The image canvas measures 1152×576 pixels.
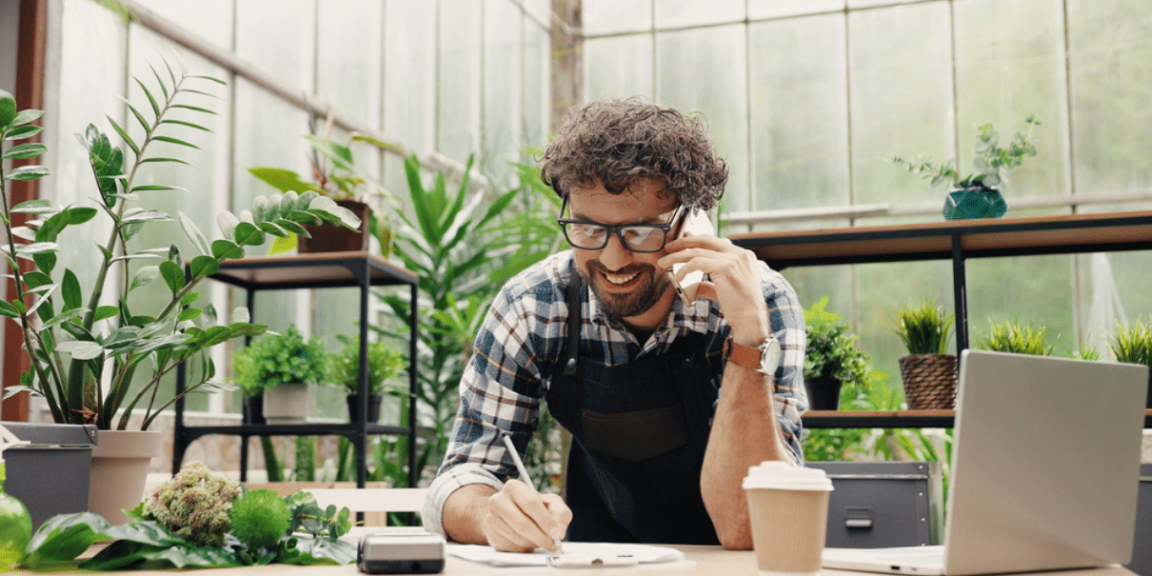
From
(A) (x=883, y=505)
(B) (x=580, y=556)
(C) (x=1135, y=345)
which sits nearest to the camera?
(B) (x=580, y=556)

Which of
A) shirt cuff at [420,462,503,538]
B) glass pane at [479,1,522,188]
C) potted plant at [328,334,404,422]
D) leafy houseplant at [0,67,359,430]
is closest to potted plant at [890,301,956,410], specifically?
shirt cuff at [420,462,503,538]

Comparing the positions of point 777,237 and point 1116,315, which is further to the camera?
point 1116,315

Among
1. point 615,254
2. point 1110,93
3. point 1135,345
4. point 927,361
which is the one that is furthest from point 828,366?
point 1110,93

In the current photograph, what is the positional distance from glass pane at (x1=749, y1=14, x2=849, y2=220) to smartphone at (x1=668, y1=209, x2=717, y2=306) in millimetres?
5329

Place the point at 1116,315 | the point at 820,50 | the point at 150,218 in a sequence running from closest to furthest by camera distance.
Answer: the point at 150,218 < the point at 1116,315 < the point at 820,50

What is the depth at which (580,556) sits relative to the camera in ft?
3.47

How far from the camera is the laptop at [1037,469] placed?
0.83m

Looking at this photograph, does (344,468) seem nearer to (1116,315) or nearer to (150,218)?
(150,218)

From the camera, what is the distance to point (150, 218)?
4.82ft

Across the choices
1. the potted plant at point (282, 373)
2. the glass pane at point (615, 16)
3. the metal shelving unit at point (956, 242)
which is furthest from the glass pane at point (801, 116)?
the potted plant at point (282, 373)

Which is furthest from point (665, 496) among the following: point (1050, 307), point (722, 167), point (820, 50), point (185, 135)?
point (820, 50)

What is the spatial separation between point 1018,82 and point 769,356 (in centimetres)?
578

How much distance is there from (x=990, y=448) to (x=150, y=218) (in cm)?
121

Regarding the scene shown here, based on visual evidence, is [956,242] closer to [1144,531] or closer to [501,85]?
[1144,531]
